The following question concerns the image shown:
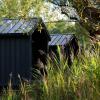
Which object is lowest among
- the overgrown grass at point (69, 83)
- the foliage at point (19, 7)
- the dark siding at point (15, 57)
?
the dark siding at point (15, 57)

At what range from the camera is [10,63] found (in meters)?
21.5

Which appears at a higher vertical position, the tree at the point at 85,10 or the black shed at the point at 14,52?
the tree at the point at 85,10

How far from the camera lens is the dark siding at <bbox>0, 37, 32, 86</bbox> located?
21016 millimetres

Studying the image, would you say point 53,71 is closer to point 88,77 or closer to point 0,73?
point 88,77

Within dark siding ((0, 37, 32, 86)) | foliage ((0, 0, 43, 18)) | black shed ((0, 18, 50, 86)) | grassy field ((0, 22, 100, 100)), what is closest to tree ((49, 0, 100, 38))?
foliage ((0, 0, 43, 18))

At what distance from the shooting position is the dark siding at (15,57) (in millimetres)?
21016

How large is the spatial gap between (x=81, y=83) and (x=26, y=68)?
14.3 m

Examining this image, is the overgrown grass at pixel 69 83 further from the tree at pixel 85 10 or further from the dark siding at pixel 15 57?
the dark siding at pixel 15 57

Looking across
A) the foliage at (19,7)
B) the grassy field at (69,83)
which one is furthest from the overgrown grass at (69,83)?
the foliage at (19,7)

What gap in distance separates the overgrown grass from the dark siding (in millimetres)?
12848

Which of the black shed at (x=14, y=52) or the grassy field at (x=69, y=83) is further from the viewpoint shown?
the black shed at (x=14, y=52)

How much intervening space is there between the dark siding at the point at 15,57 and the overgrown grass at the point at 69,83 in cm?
1285

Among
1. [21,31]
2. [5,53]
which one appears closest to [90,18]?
[21,31]

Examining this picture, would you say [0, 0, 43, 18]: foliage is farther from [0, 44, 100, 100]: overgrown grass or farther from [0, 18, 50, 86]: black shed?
[0, 18, 50, 86]: black shed
